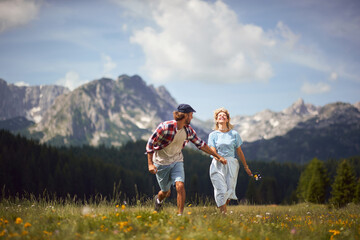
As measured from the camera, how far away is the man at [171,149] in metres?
7.35

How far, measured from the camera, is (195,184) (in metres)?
90.8

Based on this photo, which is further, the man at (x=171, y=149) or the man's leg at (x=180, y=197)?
the man at (x=171, y=149)

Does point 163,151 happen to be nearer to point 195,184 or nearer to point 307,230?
point 307,230

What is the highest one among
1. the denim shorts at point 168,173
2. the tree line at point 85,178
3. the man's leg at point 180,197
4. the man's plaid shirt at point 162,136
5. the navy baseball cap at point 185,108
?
the navy baseball cap at point 185,108

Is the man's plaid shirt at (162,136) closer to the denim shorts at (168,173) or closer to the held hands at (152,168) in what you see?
the held hands at (152,168)

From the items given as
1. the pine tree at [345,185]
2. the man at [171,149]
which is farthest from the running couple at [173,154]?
the pine tree at [345,185]

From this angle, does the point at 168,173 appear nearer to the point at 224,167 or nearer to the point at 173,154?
the point at 173,154

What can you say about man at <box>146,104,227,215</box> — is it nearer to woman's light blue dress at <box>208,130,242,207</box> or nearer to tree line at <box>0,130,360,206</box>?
woman's light blue dress at <box>208,130,242,207</box>

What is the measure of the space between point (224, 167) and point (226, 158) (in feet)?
0.93

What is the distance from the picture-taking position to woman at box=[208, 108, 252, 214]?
28.9ft

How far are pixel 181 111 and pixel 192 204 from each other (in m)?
3.57

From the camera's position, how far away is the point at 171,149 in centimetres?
761

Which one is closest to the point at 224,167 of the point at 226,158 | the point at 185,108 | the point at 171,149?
the point at 226,158

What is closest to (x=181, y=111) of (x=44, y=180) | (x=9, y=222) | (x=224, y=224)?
(x=224, y=224)
